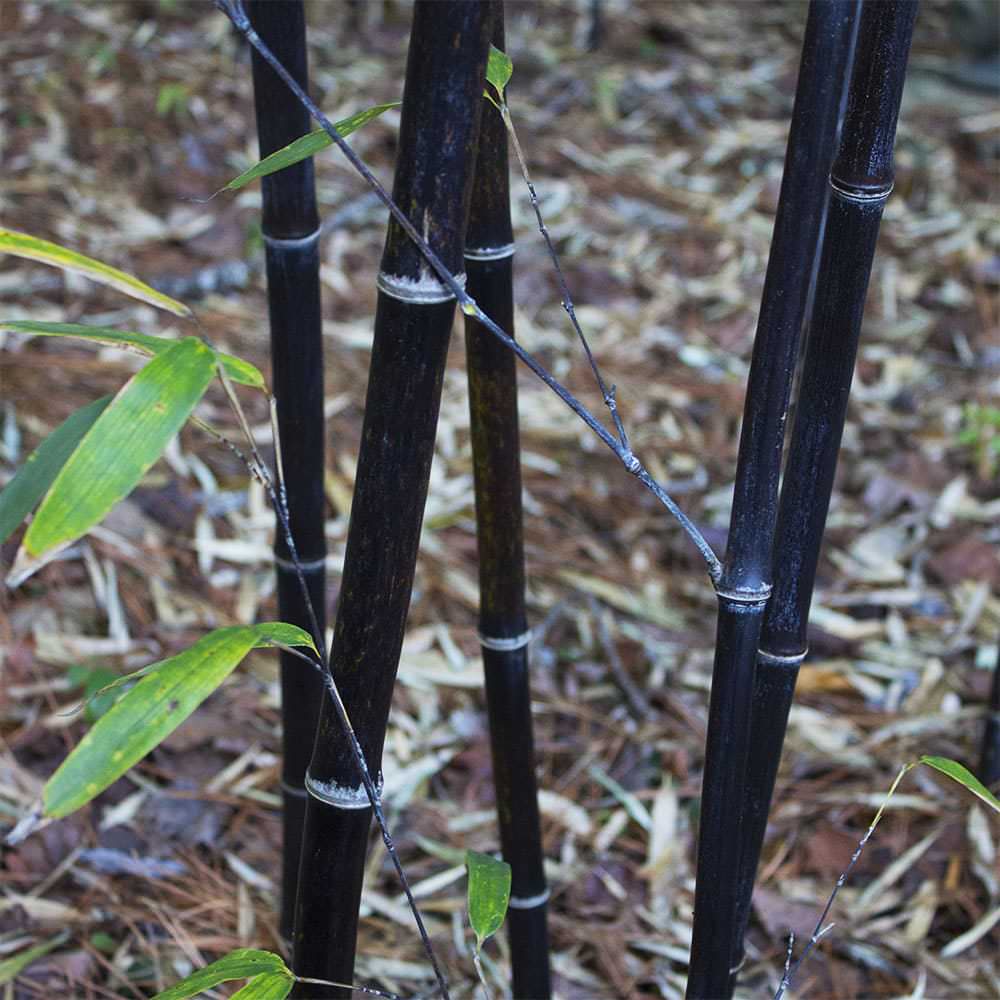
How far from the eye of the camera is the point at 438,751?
126cm

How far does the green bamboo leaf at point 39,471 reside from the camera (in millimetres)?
511

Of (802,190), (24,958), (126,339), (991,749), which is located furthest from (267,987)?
(991,749)

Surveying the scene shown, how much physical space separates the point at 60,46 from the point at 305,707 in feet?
6.41

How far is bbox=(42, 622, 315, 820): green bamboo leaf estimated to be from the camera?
0.42m

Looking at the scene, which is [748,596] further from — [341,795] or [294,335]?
[294,335]

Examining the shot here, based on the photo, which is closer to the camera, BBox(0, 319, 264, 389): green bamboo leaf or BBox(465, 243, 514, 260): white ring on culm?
BBox(0, 319, 264, 389): green bamboo leaf

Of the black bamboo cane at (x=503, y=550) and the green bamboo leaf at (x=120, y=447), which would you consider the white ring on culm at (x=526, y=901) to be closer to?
the black bamboo cane at (x=503, y=550)

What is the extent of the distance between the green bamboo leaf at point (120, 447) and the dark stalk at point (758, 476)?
8.3 inches

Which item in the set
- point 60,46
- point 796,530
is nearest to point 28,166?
point 60,46

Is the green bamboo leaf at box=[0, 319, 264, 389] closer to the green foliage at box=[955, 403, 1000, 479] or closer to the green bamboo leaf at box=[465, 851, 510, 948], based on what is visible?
the green bamboo leaf at box=[465, 851, 510, 948]

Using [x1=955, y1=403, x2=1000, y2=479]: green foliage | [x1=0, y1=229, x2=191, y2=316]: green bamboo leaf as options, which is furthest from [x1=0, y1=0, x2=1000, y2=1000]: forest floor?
[x1=0, y1=229, x2=191, y2=316]: green bamboo leaf

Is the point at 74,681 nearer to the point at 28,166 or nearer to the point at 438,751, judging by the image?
the point at 438,751

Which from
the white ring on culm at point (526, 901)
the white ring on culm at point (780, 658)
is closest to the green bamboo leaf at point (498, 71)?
the white ring on culm at point (780, 658)

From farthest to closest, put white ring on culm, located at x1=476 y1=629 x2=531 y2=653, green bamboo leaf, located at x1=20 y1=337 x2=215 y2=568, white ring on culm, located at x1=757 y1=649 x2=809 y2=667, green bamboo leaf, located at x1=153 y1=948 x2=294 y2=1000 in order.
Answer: white ring on culm, located at x1=476 y1=629 x2=531 y2=653
white ring on culm, located at x1=757 y1=649 x2=809 y2=667
green bamboo leaf, located at x1=153 y1=948 x2=294 y2=1000
green bamboo leaf, located at x1=20 y1=337 x2=215 y2=568
